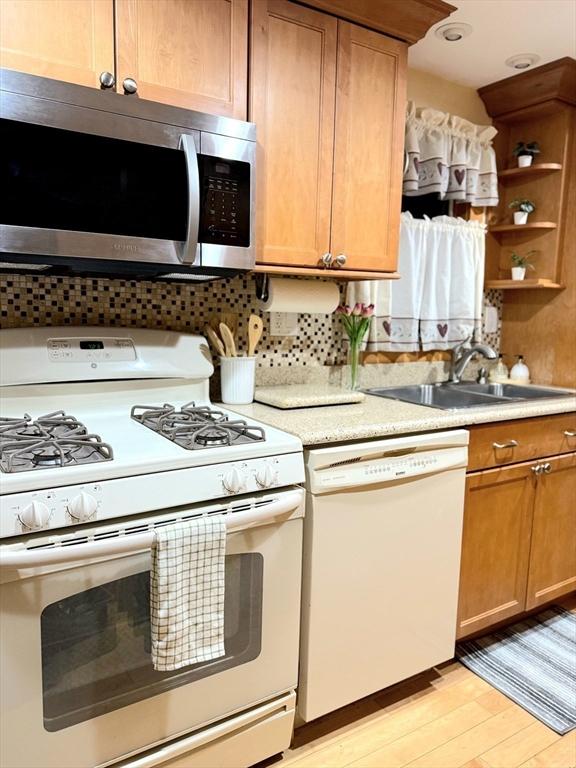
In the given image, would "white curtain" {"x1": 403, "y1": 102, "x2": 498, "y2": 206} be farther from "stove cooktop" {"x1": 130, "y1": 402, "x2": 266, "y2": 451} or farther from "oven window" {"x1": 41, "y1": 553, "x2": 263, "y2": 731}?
"oven window" {"x1": 41, "y1": 553, "x2": 263, "y2": 731}

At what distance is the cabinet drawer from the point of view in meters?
1.89

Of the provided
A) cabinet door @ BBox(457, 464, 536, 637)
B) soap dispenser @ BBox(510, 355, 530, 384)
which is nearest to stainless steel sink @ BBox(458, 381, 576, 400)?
soap dispenser @ BBox(510, 355, 530, 384)

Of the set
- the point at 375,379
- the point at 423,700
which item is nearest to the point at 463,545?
the point at 423,700

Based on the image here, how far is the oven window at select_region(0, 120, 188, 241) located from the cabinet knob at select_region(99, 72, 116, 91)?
5.9 inches

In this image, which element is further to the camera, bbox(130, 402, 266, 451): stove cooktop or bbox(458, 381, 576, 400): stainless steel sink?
bbox(458, 381, 576, 400): stainless steel sink

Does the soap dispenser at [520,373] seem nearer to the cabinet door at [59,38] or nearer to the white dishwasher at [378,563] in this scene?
the white dishwasher at [378,563]

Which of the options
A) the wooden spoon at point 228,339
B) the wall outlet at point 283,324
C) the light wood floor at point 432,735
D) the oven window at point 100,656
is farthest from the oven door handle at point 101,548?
the wall outlet at point 283,324

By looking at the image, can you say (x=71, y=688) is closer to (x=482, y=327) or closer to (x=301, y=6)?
(x=301, y=6)

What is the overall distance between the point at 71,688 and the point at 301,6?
199 centimetres

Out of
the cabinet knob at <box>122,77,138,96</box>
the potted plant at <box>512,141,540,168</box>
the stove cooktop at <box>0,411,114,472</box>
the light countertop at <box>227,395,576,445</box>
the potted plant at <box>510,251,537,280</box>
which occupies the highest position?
the potted plant at <box>512,141,540,168</box>

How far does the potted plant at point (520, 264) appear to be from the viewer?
2.68 m

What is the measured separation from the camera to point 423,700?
6.04 feet

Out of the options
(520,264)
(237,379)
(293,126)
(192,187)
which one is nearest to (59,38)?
(192,187)

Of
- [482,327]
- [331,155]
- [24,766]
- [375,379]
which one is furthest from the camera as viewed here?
[482,327]
